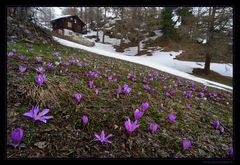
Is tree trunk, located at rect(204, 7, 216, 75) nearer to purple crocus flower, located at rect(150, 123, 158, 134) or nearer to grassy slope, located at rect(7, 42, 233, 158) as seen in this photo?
grassy slope, located at rect(7, 42, 233, 158)

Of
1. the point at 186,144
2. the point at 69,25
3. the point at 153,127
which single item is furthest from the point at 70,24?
the point at 186,144

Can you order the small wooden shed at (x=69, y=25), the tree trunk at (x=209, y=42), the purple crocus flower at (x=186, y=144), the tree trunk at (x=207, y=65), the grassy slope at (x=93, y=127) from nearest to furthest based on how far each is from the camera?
the grassy slope at (x=93, y=127), the purple crocus flower at (x=186, y=144), the tree trunk at (x=209, y=42), the tree trunk at (x=207, y=65), the small wooden shed at (x=69, y=25)

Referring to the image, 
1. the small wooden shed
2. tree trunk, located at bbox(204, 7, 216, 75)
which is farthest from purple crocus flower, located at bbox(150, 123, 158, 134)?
the small wooden shed

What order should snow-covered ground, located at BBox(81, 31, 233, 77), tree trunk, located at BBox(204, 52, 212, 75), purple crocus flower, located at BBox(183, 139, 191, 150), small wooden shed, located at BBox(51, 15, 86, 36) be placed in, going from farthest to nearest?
small wooden shed, located at BBox(51, 15, 86, 36), tree trunk, located at BBox(204, 52, 212, 75), snow-covered ground, located at BBox(81, 31, 233, 77), purple crocus flower, located at BBox(183, 139, 191, 150)

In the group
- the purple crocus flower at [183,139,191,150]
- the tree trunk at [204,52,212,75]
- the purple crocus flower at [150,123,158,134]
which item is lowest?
the purple crocus flower at [183,139,191,150]

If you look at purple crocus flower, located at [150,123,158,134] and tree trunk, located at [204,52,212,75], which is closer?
purple crocus flower, located at [150,123,158,134]

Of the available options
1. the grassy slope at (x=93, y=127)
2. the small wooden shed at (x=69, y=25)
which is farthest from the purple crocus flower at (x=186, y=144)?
the small wooden shed at (x=69, y=25)

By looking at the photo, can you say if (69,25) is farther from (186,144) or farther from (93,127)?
(186,144)

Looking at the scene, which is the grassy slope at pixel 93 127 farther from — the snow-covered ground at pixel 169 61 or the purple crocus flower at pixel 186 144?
the snow-covered ground at pixel 169 61

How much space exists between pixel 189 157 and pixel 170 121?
369mm

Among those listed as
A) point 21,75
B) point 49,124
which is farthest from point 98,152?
point 21,75

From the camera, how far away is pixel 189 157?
1.08 m

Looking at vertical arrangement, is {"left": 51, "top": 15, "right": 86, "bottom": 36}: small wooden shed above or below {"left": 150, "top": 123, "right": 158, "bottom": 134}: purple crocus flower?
above
